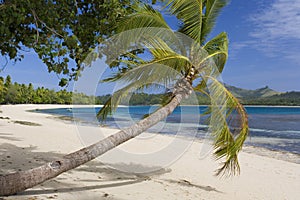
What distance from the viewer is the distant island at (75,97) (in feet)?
20.1

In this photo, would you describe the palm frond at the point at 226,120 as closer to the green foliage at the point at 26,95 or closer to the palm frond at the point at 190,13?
the palm frond at the point at 190,13

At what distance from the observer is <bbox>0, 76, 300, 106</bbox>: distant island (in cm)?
612

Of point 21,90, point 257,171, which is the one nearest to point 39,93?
point 21,90

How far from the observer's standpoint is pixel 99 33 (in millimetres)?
5758

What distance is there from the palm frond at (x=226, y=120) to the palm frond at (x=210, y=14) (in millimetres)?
1318

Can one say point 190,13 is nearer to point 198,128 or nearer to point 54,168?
point 54,168

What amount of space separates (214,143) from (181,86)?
1329 millimetres

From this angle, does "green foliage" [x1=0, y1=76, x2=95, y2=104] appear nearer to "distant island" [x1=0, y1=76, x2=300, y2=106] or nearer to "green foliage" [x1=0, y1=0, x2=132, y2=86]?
"distant island" [x1=0, y1=76, x2=300, y2=106]

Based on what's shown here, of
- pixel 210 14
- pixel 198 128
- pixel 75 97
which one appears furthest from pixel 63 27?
pixel 198 128

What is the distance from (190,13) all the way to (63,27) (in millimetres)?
2691

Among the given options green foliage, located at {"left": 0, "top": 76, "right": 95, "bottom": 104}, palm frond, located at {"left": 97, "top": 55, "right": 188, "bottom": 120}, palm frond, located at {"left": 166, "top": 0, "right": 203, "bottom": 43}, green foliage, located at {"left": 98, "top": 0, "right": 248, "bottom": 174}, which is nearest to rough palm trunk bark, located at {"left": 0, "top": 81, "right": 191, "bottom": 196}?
palm frond, located at {"left": 97, "top": 55, "right": 188, "bottom": 120}

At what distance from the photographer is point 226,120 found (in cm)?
557

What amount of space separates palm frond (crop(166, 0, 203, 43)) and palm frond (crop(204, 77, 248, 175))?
1181 mm

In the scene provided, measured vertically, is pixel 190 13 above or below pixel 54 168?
above
